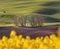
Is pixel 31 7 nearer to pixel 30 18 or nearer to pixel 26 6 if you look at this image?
pixel 26 6

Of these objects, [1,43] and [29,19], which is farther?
[29,19]

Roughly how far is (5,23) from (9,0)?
449mm

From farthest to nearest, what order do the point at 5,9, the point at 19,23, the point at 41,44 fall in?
the point at 5,9
the point at 19,23
the point at 41,44

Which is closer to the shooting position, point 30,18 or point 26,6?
point 30,18

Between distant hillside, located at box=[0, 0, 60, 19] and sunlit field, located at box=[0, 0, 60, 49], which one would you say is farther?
distant hillside, located at box=[0, 0, 60, 19]

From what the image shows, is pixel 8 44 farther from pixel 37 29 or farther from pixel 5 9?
pixel 5 9

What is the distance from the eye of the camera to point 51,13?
5.83ft

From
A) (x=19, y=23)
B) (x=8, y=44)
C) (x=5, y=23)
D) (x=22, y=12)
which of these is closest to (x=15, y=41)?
(x=8, y=44)

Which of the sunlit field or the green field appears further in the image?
the green field

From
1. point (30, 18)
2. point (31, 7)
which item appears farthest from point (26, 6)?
point (30, 18)

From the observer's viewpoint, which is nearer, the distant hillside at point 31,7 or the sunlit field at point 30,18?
the sunlit field at point 30,18

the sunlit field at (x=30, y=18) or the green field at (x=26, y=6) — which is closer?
the sunlit field at (x=30, y=18)

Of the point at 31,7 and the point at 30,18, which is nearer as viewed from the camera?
the point at 30,18

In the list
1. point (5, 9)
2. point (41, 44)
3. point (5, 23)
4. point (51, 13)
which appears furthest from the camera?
point (5, 9)
